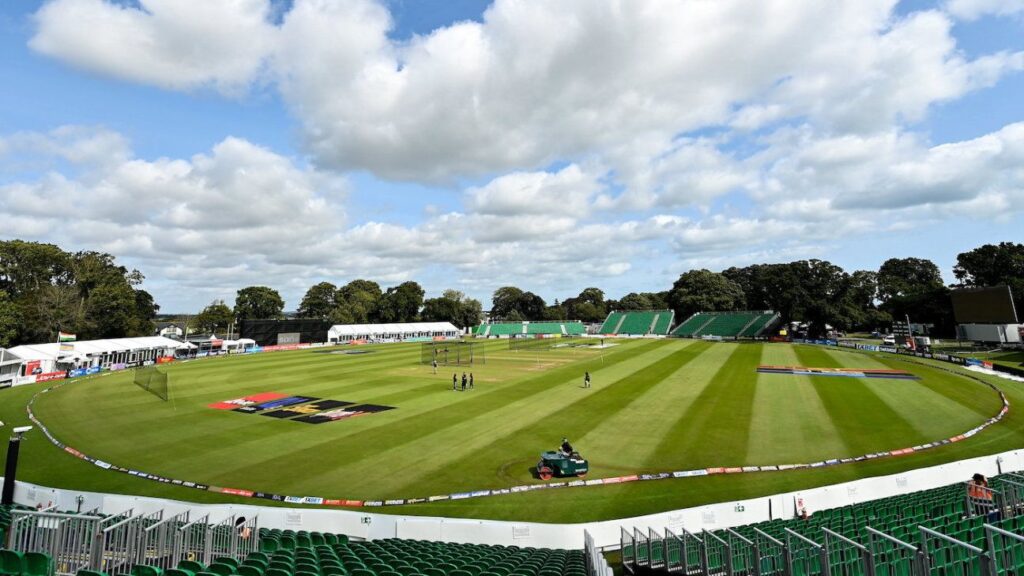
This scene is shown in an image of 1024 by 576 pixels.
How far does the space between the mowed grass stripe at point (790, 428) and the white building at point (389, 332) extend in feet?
293

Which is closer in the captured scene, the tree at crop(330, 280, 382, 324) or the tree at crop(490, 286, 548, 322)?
the tree at crop(330, 280, 382, 324)

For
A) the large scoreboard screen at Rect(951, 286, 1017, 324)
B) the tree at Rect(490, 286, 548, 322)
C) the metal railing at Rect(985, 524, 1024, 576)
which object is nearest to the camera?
the metal railing at Rect(985, 524, 1024, 576)

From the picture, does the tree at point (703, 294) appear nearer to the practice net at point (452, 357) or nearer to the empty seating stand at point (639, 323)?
the empty seating stand at point (639, 323)

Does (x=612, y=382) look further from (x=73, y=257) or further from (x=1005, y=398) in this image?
(x=73, y=257)

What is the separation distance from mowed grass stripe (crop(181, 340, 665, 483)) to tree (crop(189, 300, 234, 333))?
386ft

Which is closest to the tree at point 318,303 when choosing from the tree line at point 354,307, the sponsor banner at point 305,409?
the tree line at point 354,307

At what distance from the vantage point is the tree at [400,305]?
456 ft

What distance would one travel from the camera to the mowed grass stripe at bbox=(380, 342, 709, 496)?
19594mm

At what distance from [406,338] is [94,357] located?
66667 mm

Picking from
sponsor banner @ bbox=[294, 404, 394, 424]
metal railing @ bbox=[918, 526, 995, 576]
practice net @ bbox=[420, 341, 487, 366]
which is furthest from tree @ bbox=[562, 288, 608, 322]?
metal railing @ bbox=[918, 526, 995, 576]

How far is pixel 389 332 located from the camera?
379 feet

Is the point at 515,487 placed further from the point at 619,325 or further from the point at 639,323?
the point at 619,325

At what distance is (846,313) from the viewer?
90875mm

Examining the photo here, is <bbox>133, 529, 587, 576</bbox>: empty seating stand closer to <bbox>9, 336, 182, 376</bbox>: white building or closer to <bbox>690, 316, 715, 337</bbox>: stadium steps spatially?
<bbox>9, 336, 182, 376</bbox>: white building
